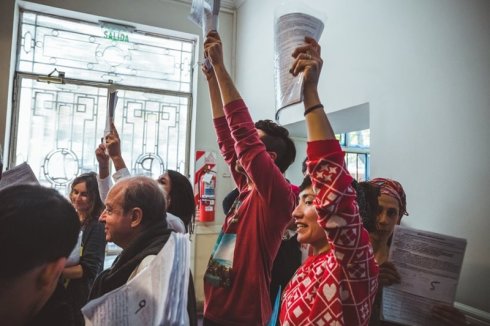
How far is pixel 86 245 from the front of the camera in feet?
5.16

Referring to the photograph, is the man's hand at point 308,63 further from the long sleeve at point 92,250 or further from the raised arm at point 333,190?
the long sleeve at point 92,250

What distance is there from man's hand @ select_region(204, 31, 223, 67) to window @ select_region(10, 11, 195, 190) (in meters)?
2.61

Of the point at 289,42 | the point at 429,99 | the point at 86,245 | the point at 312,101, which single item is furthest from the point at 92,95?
the point at 312,101

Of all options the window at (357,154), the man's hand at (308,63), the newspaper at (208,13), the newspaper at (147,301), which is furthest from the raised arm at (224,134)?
the window at (357,154)

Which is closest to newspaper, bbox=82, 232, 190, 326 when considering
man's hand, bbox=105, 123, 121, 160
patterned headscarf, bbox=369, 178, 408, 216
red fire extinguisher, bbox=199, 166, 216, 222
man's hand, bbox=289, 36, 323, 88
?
man's hand, bbox=289, 36, 323, 88

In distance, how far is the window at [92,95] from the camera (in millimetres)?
3123

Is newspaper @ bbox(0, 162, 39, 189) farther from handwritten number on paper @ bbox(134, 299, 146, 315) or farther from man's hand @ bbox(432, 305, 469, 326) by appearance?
man's hand @ bbox(432, 305, 469, 326)

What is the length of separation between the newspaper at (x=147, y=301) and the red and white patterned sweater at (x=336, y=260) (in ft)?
0.87

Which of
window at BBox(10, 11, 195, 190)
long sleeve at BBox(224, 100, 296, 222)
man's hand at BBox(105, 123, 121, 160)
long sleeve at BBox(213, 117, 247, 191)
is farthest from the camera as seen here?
window at BBox(10, 11, 195, 190)

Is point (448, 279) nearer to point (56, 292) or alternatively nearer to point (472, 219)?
point (472, 219)

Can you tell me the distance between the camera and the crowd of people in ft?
1.79

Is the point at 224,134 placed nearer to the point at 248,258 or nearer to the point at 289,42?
the point at 248,258

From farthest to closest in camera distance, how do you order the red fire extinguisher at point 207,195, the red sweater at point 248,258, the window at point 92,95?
the red fire extinguisher at point 207,195 < the window at point 92,95 < the red sweater at point 248,258

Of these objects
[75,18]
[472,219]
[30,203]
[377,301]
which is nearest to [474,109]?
[472,219]
